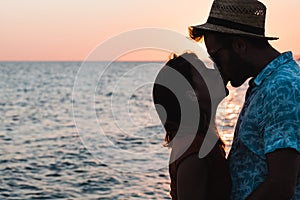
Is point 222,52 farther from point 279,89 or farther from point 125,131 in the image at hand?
point 125,131

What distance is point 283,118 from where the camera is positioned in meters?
2.76

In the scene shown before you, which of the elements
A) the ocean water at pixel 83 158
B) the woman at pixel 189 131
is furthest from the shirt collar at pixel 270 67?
the ocean water at pixel 83 158

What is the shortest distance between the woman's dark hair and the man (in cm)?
17

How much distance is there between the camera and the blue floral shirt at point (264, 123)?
9.05 feet

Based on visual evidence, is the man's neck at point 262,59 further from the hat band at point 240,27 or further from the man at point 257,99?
the hat band at point 240,27

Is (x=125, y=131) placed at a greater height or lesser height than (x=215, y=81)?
lesser

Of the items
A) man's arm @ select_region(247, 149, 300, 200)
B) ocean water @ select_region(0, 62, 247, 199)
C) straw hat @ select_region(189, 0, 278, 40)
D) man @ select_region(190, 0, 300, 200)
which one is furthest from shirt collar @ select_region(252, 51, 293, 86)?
ocean water @ select_region(0, 62, 247, 199)

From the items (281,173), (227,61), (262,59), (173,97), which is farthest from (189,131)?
(281,173)

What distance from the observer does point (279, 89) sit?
2803mm

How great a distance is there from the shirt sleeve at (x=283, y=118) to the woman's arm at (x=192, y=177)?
1.37 ft

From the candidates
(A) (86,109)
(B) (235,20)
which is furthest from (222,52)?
(A) (86,109)

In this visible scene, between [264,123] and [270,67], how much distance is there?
1.06 feet

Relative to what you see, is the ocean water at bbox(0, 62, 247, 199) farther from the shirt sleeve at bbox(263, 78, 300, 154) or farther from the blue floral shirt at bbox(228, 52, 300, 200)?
the shirt sleeve at bbox(263, 78, 300, 154)

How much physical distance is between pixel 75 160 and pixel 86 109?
67.6ft
